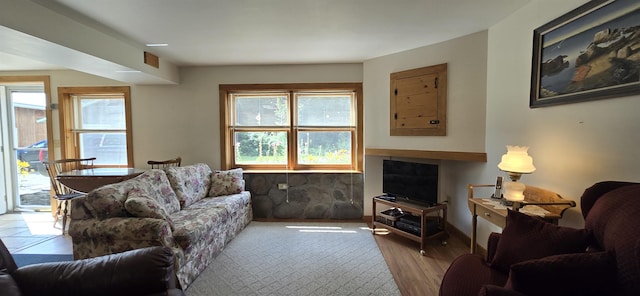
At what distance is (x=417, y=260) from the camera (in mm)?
2699

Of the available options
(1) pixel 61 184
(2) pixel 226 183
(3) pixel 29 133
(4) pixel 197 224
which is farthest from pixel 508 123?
(3) pixel 29 133

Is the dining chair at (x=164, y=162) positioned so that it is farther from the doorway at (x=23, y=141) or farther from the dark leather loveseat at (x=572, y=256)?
the dark leather loveseat at (x=572, y=256)

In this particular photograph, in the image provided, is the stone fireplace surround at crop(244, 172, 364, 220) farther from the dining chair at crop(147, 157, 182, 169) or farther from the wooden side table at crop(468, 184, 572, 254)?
the wooden side table at crop(468, 184, 572, 254)

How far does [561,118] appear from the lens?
6.12 ft

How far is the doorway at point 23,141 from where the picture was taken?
4285 mm

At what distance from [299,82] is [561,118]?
301 centimetres

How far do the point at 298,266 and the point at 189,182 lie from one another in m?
1.76

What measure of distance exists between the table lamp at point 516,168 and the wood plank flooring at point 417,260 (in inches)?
37.8

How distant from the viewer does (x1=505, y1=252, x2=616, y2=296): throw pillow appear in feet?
3.50

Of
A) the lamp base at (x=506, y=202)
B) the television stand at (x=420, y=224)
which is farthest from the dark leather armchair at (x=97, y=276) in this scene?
the television stand at (x=420, y=224)

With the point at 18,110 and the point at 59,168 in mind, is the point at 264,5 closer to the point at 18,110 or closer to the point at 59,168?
the point at 59,168

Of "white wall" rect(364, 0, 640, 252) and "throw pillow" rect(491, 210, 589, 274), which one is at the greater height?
"white wall" rect(364, 0, 640, 252)

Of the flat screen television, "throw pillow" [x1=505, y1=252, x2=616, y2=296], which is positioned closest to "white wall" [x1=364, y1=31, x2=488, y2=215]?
the flat screen television

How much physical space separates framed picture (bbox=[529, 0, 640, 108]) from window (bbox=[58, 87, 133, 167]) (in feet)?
16.8
